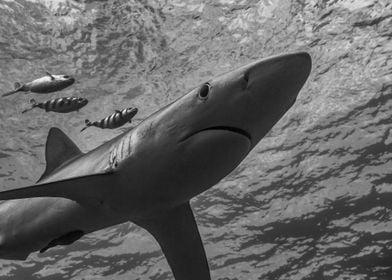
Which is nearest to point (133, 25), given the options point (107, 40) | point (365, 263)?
point (107, 40)

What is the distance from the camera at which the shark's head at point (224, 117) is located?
105 inches

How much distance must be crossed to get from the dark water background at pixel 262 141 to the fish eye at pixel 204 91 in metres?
7.10

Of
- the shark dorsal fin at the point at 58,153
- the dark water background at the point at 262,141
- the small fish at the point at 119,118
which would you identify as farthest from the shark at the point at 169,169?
the dark water background at the point at 262,141

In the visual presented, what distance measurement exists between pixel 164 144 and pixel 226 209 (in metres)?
11.4

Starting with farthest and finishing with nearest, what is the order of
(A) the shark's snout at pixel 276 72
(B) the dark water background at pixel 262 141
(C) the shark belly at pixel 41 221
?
(B) the dark water background at pixel 262 141 → (C) the shark belly at pixel 41 221 → (A) the shark's snout at pixel 276 72

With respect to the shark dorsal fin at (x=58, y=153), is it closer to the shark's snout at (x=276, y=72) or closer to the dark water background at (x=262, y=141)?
the shark's snout at (x=276, y=72)

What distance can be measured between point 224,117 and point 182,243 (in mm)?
2221

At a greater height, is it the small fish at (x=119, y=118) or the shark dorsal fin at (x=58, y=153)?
the small fish at (x=119, y=118)

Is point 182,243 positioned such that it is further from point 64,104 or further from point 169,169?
point 64,104

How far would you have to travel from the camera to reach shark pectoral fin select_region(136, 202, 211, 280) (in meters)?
4.44

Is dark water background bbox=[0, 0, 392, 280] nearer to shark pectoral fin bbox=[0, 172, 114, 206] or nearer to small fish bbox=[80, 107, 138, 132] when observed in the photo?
small fish bbox=[80, 107, 138, 132]

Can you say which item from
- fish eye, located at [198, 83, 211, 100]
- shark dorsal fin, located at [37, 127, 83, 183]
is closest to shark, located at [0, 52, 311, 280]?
fish eye, located at [198, 83, 211, 100]

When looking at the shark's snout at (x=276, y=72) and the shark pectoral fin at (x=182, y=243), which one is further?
the shark pectoral fin at (x=182, y=243)

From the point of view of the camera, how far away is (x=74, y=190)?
11.9 ft
